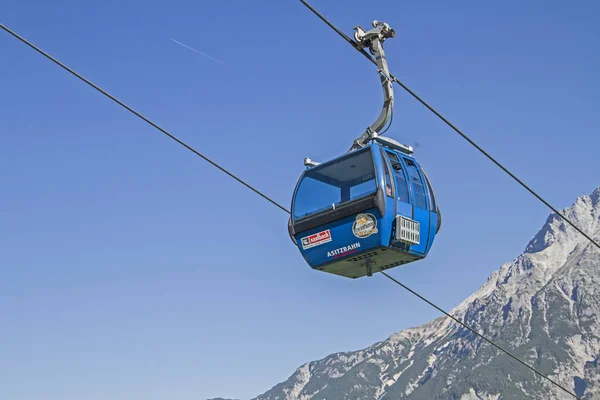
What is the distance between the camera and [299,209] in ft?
68.9

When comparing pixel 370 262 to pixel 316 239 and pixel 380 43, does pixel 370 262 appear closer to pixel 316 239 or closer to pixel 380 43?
pixel 316 239

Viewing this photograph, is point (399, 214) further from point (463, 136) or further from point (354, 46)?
point (354, 46)

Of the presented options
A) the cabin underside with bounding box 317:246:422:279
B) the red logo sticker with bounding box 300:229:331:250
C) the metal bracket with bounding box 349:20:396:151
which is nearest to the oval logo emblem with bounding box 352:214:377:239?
the cabin underside with bounding box 317:246:422:279

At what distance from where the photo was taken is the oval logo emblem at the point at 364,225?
19.5m

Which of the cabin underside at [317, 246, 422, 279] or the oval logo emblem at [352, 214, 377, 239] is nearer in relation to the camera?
the oval logo emblem at [352, 214, 377, 239]

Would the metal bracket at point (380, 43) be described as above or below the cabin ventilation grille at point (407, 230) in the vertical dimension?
above

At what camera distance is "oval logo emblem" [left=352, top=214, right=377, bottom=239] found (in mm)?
19500

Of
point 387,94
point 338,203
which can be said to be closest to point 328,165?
point 338,203

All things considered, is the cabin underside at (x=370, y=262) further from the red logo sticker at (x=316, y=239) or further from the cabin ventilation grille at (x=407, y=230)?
the red logo sticker at (x=316, y=239)

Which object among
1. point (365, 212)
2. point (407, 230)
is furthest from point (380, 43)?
point (407, 230)

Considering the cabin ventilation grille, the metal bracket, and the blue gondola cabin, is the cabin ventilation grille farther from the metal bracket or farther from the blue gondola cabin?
the metal bracket

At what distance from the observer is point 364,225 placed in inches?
773

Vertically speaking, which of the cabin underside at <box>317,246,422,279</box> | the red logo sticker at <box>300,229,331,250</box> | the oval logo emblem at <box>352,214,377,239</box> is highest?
the red logo sticker at <box>300,229,331,250</box>

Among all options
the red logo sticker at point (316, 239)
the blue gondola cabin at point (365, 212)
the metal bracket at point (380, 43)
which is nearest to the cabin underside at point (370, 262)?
the blue gondola cabin at point (365, 212)
